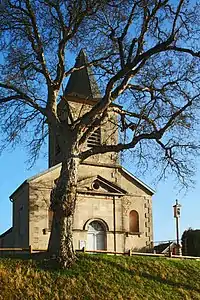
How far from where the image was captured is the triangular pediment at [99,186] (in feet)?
111

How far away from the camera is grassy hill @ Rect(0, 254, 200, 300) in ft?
58.1

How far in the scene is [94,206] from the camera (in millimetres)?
33750

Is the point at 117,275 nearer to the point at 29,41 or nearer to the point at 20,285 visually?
the point at 20,285

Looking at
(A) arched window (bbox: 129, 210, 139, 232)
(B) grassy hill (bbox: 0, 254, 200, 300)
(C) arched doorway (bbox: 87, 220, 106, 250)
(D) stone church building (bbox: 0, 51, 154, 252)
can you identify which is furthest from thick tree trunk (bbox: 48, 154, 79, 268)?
(A) arched window (bbox: 129, 210, 139, 232)

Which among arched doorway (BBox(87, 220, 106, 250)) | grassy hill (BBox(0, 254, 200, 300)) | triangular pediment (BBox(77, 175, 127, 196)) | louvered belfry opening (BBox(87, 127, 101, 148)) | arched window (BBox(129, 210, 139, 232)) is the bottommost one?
grassy hill (BBox(0, 254, 200, 300))

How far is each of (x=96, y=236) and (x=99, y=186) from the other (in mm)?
3052

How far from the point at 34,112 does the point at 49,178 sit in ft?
37.2

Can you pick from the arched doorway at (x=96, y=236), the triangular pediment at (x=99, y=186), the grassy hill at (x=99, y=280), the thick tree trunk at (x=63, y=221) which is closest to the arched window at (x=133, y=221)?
the triangular pediment at (x=99, y=186)

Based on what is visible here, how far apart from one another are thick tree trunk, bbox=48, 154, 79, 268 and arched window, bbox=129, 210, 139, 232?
50.0 ft

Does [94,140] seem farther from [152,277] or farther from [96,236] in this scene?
[152,277]

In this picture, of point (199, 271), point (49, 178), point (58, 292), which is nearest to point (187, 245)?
point (49, 178)

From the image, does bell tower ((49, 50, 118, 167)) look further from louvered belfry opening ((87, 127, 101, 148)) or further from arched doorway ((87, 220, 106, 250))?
arched doorway ((87, 220, 106, 250))

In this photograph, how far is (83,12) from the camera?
781 inches

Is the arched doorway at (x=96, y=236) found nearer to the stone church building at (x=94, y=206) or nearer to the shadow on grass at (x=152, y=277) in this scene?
the stone church building at (x=94, y=206)
